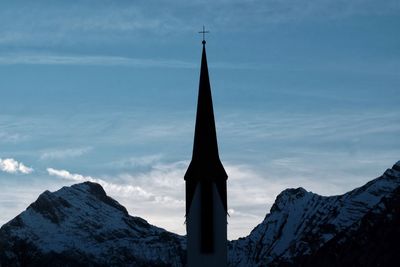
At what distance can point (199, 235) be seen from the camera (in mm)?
78625

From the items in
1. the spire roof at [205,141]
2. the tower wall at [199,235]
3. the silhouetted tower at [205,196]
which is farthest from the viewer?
the spire roof at [205,141]

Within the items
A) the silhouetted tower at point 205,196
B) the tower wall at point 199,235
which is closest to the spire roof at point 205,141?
the silhouetted tower at point 205,196

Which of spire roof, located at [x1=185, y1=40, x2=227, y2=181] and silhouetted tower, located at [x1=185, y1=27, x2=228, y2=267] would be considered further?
spire roof, located at [x1=185, y1=40, x2=227, y2=181]

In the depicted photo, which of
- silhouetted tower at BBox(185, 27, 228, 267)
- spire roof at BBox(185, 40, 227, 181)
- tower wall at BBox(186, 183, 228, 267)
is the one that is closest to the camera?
tower wall at BBox(186, 183, 228, 267)

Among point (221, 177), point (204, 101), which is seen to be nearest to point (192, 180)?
point (221, 177)

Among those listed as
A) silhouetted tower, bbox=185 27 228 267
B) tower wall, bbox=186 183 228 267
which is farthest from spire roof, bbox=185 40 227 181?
tower wall, bbox=186 183 228 267

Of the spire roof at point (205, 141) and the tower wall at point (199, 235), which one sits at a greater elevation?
the spire roof at point (205, 141)

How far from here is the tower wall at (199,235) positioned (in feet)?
257

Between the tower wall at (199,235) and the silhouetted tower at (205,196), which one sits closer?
the tower wall at (199,235)

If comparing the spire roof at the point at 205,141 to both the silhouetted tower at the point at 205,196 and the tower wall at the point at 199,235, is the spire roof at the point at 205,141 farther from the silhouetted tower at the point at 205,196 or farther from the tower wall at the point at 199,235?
the tower wall at the point at 199,235

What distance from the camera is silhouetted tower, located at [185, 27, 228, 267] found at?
78.6 meters

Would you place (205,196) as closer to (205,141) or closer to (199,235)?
(199,235)

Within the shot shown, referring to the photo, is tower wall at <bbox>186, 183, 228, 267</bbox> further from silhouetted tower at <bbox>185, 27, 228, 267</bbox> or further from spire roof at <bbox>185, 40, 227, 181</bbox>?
spire roof at <bbox>185, 40, 227, 181</bbox>

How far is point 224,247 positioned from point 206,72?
678 inches
